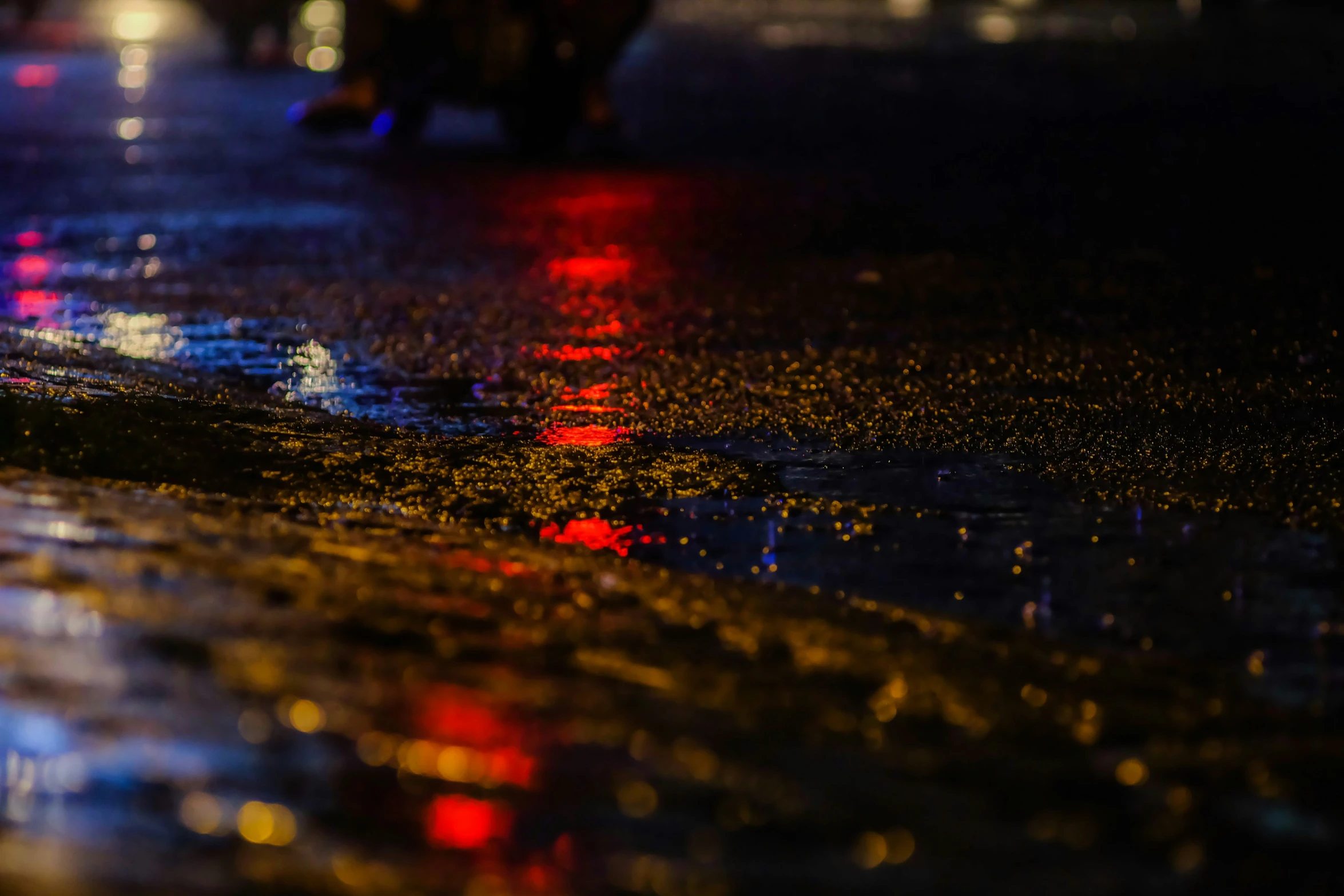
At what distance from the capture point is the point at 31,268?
582cm

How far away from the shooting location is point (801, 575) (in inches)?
106

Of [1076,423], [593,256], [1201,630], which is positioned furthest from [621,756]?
[593,256]

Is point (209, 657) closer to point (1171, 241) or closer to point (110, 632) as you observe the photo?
point (110, 632)

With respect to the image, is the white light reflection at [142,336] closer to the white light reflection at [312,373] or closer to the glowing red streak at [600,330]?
the white light reflection at [312,373]

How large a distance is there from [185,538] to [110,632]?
474 mm

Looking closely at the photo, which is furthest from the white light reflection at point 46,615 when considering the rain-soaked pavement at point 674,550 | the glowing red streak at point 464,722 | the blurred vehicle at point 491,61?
the blurred vehicle at point 491,61

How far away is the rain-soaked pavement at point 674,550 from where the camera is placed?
176cm

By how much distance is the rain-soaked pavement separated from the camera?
1.76 metres

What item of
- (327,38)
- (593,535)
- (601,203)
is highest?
(593,535)

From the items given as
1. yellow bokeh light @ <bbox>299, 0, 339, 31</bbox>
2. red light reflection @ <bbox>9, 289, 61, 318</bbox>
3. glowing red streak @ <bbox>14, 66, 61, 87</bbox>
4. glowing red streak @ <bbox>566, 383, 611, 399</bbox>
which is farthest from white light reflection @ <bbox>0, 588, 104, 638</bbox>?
yellow bokeh light @ <bbox>299, 0, 339, 31</bbox>

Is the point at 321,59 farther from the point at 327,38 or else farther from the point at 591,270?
the point at 591,270

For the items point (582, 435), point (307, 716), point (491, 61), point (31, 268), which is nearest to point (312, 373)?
point (582, 435)

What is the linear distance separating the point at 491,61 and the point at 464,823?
8031mm

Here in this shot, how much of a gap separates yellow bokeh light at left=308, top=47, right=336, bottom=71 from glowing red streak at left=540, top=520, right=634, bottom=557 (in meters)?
16.3
